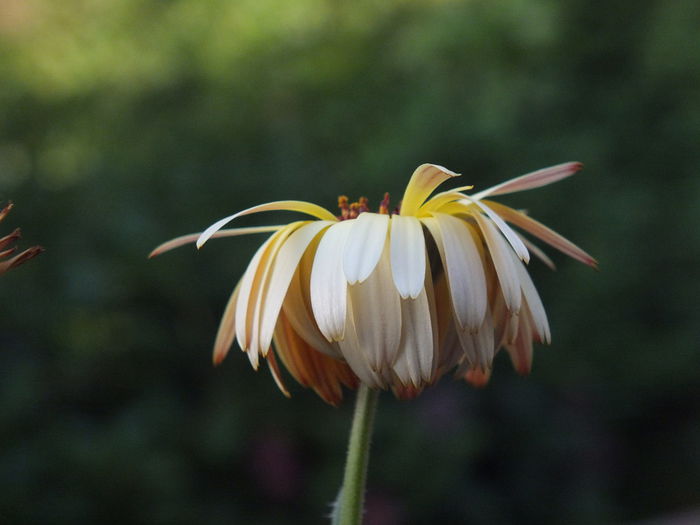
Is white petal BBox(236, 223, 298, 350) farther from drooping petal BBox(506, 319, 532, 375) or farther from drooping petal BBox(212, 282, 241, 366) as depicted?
drooping petal BBox(506, 319, 532, 375)

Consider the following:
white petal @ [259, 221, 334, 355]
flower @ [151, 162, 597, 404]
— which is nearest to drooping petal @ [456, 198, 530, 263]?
flower @ [151, 162, 597, 404]

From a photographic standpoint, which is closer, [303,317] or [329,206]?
[303,317]

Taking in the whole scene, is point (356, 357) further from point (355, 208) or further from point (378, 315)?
point (355, 208)

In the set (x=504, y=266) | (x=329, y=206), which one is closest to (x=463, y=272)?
(x=504, y=266)

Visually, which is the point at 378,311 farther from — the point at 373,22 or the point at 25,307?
the point at 373,22

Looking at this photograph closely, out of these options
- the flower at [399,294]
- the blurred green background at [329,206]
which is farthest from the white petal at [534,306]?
the blurred green background at [329,206]

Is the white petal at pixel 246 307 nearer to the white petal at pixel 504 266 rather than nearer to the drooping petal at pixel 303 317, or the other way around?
the drooping petal at pixel 303 317
